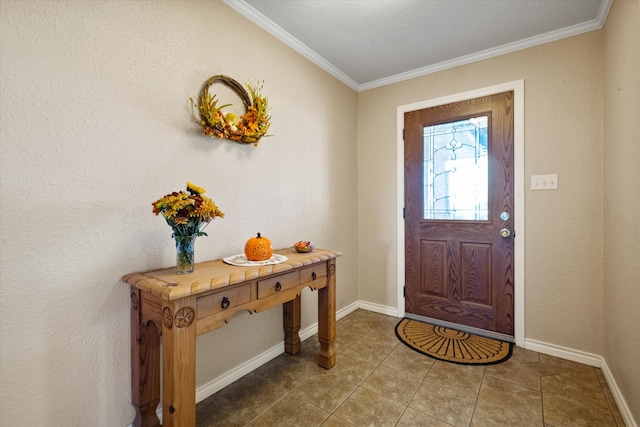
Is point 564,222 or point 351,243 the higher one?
point 564,222

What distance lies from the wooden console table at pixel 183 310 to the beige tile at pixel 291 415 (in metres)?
0.50

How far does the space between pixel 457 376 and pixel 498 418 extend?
375 millimetres

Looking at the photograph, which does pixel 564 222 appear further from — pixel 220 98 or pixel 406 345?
pixel 220 98

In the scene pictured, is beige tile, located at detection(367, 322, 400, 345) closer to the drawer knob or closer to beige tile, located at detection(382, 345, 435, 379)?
beige tile, located at detection(382, 345, 435, 379)

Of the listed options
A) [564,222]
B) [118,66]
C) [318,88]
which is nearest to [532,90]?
[564,222]

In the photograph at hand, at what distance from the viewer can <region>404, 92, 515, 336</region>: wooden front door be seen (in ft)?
7.82

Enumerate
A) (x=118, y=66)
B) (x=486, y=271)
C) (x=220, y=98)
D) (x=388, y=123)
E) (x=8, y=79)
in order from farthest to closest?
(x=388, y=123)
(x=486, y=271)
(x=220, y=98)
(x=118, y=66)
(x=8, y=79)

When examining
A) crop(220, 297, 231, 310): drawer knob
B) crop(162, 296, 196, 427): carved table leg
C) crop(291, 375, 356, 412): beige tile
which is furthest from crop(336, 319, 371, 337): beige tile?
crop(162, 296, 196, 427): carved table leg

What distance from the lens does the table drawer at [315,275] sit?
1792 millimetres

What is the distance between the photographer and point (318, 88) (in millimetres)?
2594

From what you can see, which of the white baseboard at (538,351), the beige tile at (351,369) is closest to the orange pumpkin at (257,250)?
the white baseboard at (538,351)

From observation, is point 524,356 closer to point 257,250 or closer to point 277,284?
point 277,284

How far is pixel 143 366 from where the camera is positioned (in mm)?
1350

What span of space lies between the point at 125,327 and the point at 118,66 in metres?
1.24
